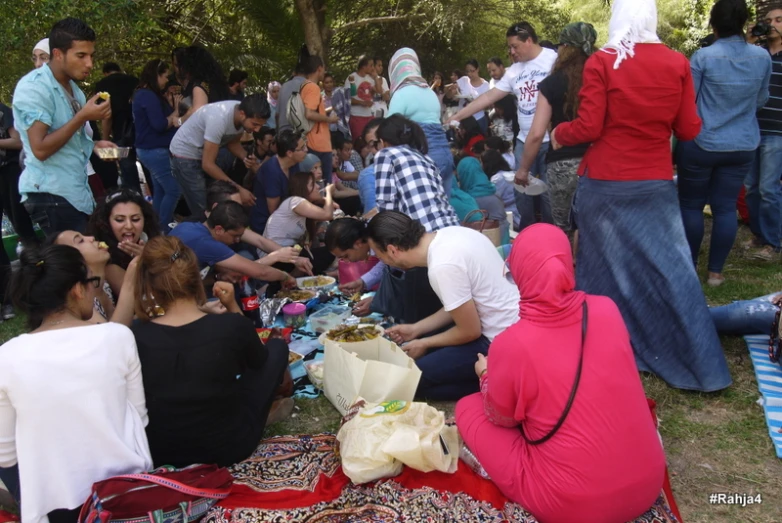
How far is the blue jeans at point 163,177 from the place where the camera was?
5.79 metres

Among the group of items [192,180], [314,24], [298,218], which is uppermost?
[314,24]

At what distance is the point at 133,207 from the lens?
379 centimetres

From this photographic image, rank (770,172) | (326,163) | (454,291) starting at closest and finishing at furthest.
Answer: (454,291) < (770,172) < (326,163)

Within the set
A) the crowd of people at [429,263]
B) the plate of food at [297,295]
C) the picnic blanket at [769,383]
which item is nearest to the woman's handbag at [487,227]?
the crowd of people at [429,263]

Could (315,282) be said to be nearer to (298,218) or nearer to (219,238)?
(298,218)

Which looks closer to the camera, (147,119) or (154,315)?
(154,315)

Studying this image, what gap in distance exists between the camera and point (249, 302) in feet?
13.5

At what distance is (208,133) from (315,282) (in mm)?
1541

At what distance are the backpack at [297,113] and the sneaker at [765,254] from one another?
4415 mm

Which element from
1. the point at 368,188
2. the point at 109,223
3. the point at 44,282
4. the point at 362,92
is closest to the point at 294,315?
the point at 109,223

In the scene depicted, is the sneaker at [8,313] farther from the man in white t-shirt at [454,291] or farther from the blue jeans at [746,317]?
the blue jeans at [746,317]

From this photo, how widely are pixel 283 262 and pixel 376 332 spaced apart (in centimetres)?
175

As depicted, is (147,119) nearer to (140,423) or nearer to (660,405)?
(140,423)

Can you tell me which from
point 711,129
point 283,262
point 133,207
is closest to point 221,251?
point 133,207
